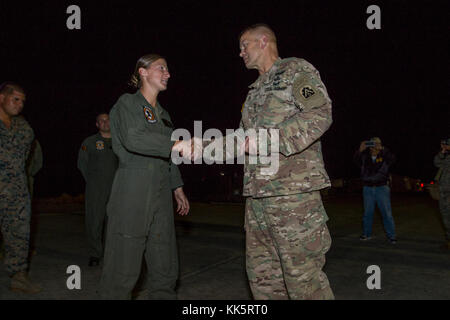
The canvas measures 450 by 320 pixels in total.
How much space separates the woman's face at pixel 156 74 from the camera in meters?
2.62

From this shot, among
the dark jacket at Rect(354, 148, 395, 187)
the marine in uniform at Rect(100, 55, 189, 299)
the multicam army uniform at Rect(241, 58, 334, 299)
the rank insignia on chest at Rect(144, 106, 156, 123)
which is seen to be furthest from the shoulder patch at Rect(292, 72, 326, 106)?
the dark jacket at Rect(354, 148, 395, 187)

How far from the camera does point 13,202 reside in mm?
3418

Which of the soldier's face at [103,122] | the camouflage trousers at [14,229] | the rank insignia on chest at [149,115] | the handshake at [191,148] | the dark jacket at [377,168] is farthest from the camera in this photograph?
the dark jacket at [377,168]

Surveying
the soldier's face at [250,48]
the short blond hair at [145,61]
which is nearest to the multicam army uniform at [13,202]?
the short blond hair at [145,61]

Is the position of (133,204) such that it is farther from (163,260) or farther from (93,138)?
(93,138)

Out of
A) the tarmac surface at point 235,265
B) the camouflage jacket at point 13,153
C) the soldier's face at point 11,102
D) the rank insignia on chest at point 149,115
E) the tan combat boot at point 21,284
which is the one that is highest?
the soldier's face at point 11,102

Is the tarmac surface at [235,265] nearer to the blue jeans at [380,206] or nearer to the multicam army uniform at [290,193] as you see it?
the blue jeans at [380,206]

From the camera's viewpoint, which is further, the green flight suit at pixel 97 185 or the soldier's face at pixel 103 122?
the soldier's face at pixel 103 122

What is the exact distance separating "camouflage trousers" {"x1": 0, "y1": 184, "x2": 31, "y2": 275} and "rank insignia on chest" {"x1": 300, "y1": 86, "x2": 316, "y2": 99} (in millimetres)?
2929

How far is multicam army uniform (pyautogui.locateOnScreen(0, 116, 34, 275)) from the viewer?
133 inches

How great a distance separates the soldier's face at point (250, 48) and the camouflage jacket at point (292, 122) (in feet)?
0.44

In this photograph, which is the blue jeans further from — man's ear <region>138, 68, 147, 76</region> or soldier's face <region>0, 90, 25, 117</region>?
soldier's face <region>0, 90, 25, 117</region>
